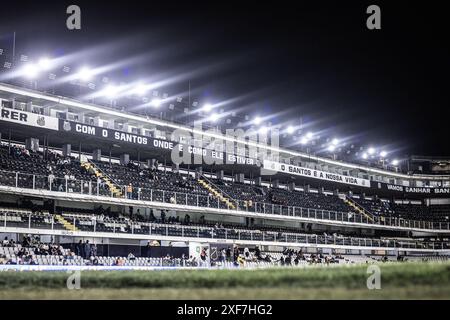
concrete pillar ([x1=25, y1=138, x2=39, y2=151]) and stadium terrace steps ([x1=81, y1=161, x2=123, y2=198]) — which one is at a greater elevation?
concrete pillar ([x1=25, y1=138, x2=39, y2=151])

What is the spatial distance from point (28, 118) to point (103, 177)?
7761 mm

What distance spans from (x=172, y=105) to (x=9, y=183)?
102 ft

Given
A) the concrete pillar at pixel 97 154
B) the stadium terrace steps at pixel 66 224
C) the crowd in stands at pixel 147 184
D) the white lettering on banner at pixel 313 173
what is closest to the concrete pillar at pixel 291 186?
the crowd in stands at pixel 147 184

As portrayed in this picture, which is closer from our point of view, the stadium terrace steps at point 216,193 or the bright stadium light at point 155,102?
the stadium terrace steps at point 216,193

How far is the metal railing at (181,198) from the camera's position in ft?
123

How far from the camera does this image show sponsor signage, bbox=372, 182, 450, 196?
80.6 meters

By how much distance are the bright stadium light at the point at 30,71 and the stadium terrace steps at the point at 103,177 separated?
31.6 ft

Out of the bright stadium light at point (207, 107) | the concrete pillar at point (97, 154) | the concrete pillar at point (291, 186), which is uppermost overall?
the bright stadium light at point (207, 107)

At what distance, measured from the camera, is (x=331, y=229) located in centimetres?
7506

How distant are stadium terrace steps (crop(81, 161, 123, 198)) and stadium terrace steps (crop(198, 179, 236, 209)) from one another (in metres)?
12.0

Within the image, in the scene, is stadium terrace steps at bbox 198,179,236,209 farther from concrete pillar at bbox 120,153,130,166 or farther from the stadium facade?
concrete pillar at bbox 120,153,130,166

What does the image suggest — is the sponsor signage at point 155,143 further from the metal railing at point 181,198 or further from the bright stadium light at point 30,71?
the bright stadium light at point 30,71

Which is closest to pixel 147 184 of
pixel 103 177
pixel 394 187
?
pixel 103 177

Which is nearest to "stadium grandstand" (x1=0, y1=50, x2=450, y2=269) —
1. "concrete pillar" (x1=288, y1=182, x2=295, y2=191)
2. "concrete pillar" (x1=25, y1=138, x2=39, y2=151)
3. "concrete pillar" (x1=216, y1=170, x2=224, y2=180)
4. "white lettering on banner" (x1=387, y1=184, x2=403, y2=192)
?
"concrete pillar" (x1=25, y1=138, x2=39, y2=151)
